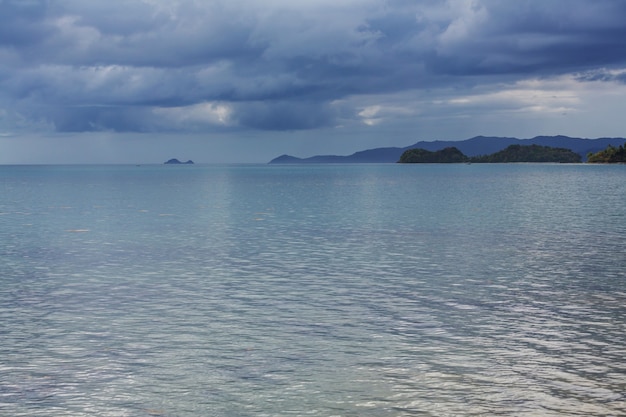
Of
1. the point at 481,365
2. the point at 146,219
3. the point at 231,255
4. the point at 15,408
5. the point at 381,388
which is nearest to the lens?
the point at 15,408

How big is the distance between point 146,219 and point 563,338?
47281 mm

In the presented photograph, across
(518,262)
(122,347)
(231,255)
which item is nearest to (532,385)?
(122,347)

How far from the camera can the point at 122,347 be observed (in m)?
18.2

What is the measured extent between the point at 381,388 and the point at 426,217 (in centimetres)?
4826

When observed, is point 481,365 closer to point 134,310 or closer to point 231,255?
point 134,310

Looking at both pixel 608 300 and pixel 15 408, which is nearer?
pixel 15 408

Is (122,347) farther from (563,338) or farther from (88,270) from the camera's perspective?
(88,270)

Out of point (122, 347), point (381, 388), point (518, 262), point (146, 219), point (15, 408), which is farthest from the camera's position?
point (146, 219)

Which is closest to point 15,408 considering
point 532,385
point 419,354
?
point 419,354

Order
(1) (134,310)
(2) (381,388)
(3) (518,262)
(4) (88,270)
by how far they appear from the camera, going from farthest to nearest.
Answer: (3) (518,262) < (4) (88,270) < (1) (134,310) < (2) (381,388)

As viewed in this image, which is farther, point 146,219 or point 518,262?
point 146,219

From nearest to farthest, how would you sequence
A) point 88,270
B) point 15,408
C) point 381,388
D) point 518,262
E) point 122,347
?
point 15,408 < point 381,388 < point 122,347 < point 88,270 < point 518,262

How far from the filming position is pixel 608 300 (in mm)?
24125

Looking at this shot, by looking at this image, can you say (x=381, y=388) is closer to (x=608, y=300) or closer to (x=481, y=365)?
(x=481, y=365)
